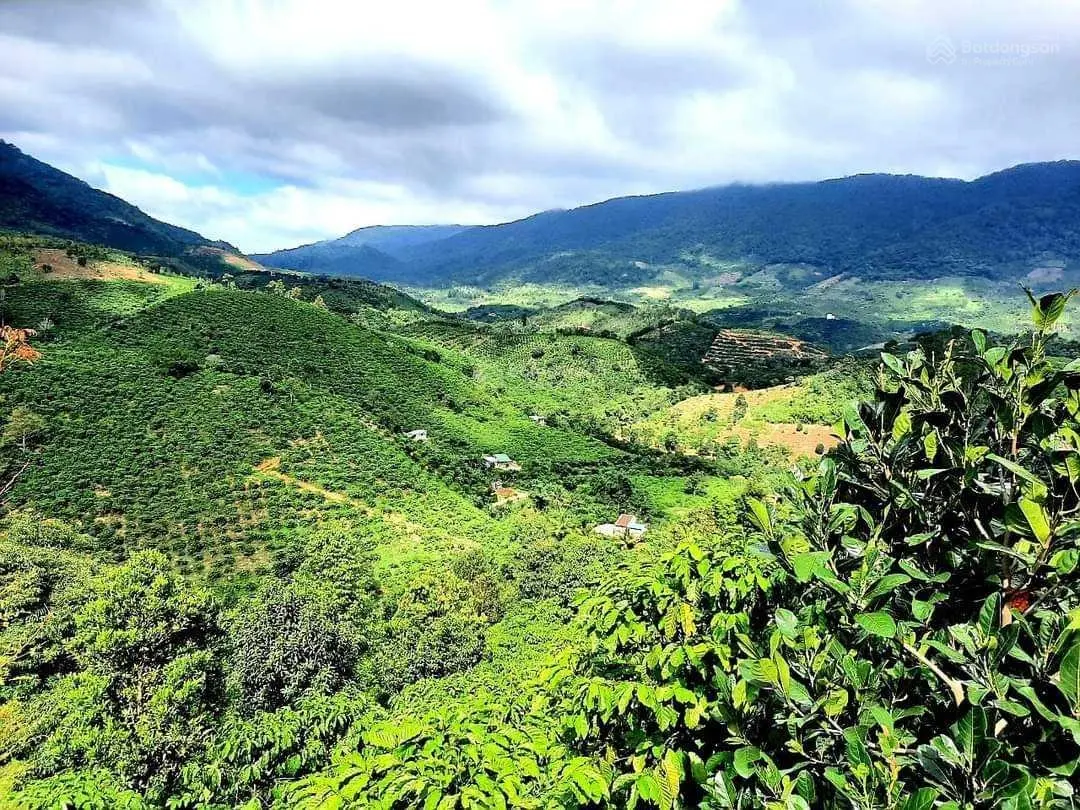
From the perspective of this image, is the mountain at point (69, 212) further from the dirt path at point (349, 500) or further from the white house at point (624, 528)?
the white house at point (624, 528)

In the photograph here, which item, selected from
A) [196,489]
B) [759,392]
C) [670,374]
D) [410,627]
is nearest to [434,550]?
[410,627]

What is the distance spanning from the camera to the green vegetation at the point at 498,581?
229 centimetres

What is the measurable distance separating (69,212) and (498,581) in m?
189

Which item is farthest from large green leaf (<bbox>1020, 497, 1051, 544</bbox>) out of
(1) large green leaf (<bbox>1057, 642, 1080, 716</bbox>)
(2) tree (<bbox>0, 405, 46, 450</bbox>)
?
(2) tree (<bbox>0, 405, 46, 450</bbox>)

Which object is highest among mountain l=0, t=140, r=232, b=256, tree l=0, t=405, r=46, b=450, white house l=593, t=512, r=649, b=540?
mountain l=0, t=140, r=232, b=256

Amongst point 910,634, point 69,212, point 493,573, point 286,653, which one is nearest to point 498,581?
point 493,573

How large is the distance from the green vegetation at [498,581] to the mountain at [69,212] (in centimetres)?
11206

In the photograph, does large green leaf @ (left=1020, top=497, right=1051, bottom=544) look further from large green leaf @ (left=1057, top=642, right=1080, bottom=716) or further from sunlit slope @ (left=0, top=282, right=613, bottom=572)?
sunlit slope @ (left=0, top=282, right=613, bottom=572)

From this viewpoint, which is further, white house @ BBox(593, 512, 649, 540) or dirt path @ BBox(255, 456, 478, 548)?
dirt path @ BBox(255, 456, 478, 548)

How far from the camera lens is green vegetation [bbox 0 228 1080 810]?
2295mm

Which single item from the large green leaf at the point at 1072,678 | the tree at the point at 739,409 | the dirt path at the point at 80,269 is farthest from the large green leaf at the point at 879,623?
the dirt path at the point at 80,269

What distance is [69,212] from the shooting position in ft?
510

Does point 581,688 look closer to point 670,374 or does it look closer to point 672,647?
point 672,647

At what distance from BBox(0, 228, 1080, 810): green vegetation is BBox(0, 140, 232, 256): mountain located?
112 meters
